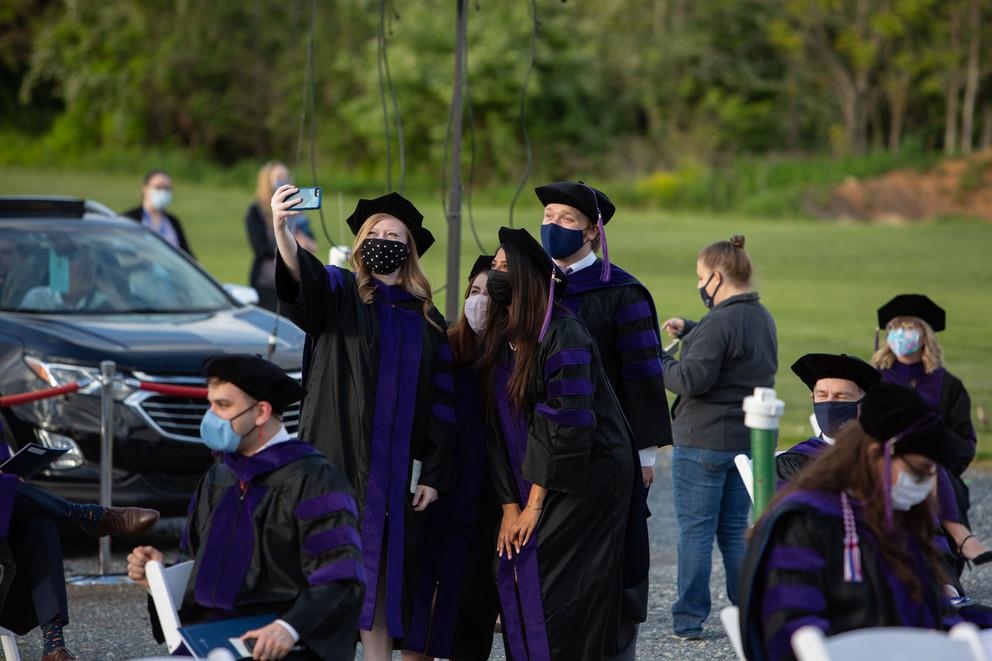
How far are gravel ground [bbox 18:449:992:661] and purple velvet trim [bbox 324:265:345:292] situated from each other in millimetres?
2040

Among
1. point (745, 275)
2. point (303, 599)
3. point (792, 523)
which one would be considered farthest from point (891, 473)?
point (745, 275)

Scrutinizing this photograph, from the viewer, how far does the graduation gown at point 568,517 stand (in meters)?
5.30

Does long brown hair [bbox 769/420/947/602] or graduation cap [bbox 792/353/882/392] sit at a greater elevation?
graduation cap [bbox 792/353/882/392]

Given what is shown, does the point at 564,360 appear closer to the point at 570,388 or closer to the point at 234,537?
the point at 570,388

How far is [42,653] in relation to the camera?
6547 millimetres

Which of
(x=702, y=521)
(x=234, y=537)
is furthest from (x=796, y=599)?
(x=702, y=521)

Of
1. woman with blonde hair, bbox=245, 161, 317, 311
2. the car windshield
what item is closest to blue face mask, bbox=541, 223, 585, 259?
the car windshield

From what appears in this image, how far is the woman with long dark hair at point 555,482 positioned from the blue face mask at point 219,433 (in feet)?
4.27

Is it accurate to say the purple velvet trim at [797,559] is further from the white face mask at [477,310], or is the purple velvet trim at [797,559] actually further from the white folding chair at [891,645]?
the white face mask at [477,310]

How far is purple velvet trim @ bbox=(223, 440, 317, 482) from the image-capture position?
4.41 meters

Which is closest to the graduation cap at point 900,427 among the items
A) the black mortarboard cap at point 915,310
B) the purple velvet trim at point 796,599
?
the purple velvet trim at point 796,599

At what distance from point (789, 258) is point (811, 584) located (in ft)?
99.1

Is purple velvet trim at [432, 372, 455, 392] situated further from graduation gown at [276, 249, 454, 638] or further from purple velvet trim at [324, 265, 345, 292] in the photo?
purple velvet trim at [324, 265, 345, 292]

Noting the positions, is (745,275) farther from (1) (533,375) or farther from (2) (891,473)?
(2) (891,473)
